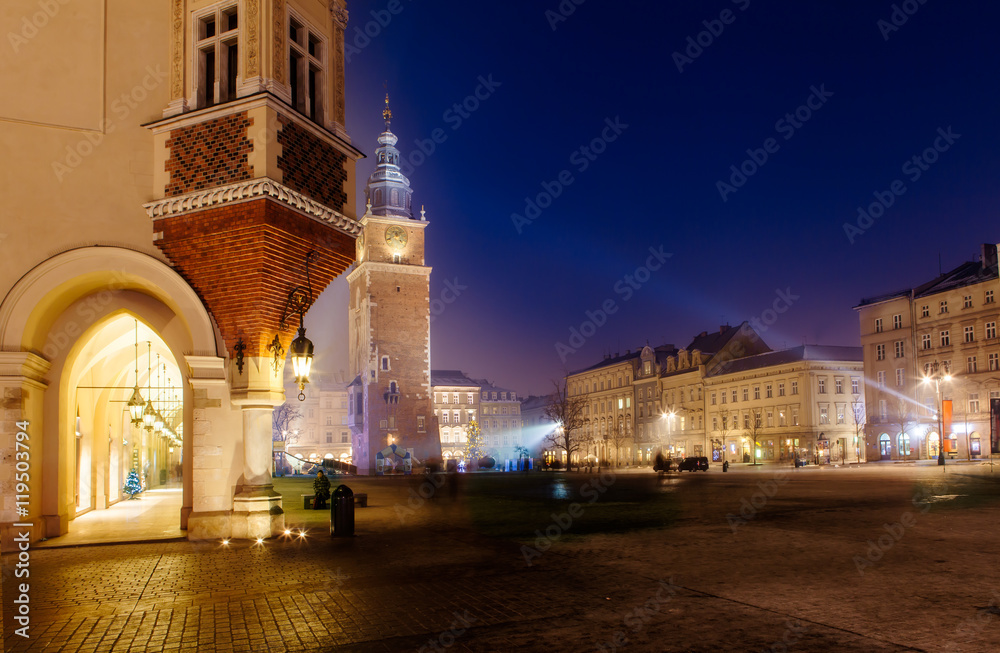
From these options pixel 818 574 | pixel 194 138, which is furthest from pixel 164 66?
pixel 818 574

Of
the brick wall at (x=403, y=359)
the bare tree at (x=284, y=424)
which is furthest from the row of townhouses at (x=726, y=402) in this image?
the bare tree at (x=284, y=424)

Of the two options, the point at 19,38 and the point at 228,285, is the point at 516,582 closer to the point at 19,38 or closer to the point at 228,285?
the point at 228,285

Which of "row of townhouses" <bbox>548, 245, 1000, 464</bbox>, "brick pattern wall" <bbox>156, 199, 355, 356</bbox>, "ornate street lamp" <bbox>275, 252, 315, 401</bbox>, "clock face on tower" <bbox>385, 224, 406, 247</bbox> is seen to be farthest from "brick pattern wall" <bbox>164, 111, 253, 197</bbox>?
"clock face on tower" <bbox>385, 224, 406, 247</bbox>

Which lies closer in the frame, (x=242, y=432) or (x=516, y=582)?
(x=516, y=582)

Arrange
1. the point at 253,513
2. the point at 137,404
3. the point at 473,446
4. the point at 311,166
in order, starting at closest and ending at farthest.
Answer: the point at 253,513
the point at 311,166
the point at 137,404
the point at 473,446

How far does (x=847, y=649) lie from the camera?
21.0ft

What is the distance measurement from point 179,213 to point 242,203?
1.45m

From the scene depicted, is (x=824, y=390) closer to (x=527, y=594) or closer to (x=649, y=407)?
(x=649, y=407)

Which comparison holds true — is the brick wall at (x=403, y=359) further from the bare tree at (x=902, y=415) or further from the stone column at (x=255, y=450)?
the stone column at (x=255, y=450)

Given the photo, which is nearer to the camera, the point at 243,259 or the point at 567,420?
the point at 243,259

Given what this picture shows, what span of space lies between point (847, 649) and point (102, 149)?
14.5 m

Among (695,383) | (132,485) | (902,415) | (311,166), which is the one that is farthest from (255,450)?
(695,383)

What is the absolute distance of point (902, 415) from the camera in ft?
212

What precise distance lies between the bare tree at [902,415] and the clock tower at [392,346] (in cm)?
4021
